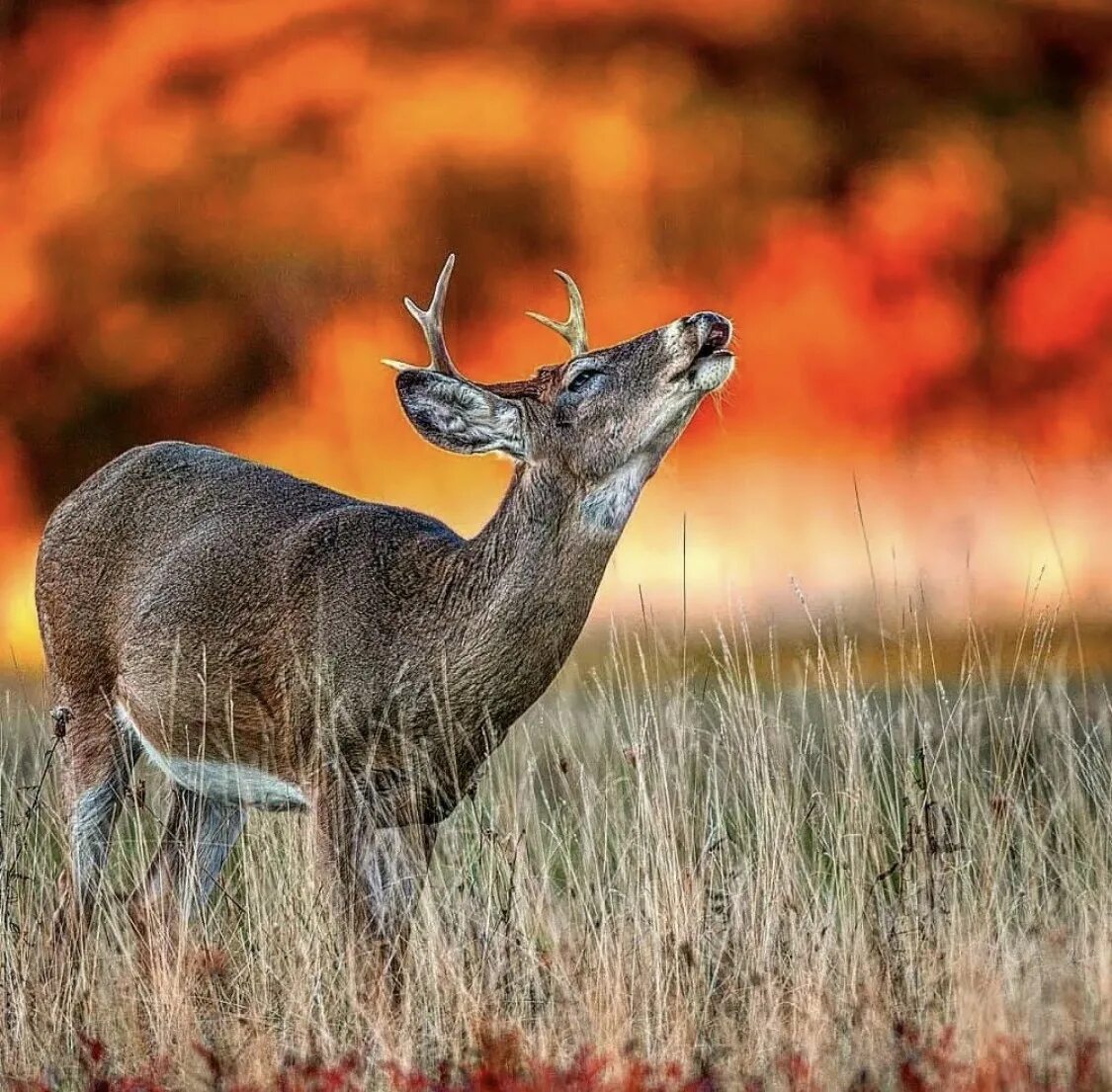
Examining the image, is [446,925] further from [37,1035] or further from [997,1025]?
[997,1025]

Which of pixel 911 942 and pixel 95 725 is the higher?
pixel 95 725

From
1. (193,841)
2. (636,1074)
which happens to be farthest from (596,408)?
(636,1074)

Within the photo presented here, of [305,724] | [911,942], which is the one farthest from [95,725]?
[911,942]

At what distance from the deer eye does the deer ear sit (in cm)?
19

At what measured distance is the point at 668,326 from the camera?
6.82m

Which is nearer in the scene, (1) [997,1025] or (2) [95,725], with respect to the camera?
(1) [997,1025]

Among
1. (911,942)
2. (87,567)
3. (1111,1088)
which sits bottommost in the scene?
(1111,1088)

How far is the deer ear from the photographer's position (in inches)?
268

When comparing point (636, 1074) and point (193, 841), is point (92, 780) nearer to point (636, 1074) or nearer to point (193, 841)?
point (193, 841)

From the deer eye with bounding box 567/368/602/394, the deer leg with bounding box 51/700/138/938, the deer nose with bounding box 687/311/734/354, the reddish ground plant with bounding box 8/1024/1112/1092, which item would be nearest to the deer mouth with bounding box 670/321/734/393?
the deer nose with bounding box 687/311/734/354

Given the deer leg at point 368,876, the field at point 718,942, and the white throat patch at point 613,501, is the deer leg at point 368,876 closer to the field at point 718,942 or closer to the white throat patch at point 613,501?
the field at point 718,942

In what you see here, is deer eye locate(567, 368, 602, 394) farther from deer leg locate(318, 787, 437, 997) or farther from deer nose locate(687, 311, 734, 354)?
deer leg locate(318, 787, 437, 997)

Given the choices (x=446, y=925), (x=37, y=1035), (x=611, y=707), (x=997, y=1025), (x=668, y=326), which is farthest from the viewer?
(x=611, y=707)

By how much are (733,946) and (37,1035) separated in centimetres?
194
